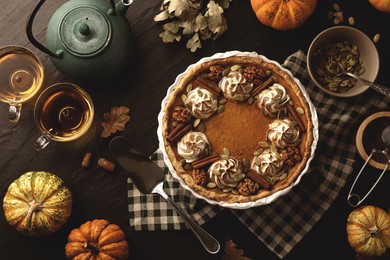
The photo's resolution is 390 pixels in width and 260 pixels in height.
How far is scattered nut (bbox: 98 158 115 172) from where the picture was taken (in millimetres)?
2953

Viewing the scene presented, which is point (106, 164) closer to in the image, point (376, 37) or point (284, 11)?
point (284, 11)

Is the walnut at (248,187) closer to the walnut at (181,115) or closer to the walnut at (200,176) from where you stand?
the walnut at (200,176)

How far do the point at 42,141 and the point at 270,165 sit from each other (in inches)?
49.4

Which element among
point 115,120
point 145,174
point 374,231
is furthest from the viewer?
point 115,120

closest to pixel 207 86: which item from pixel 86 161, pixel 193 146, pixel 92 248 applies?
pixel 193 146

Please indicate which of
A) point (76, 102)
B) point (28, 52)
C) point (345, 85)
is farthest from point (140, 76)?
point (345, 85)

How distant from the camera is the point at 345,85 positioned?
2918 millimetres

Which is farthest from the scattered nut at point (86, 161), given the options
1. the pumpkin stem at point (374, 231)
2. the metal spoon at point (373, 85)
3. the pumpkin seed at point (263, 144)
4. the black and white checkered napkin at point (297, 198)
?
the pumpkin stem at point (374, 231)

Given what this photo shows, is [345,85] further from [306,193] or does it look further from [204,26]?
[204,26]

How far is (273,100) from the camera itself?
2.67 m

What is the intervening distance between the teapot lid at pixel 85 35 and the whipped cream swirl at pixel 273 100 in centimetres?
88

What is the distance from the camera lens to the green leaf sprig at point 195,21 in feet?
9.73

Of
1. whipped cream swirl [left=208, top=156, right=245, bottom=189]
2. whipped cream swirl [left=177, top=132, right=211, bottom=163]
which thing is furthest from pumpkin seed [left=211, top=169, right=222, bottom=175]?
whipped cream swirl [left=177, top=132, right=211, bottom=163]

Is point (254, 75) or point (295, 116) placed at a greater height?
point (254, 75)
